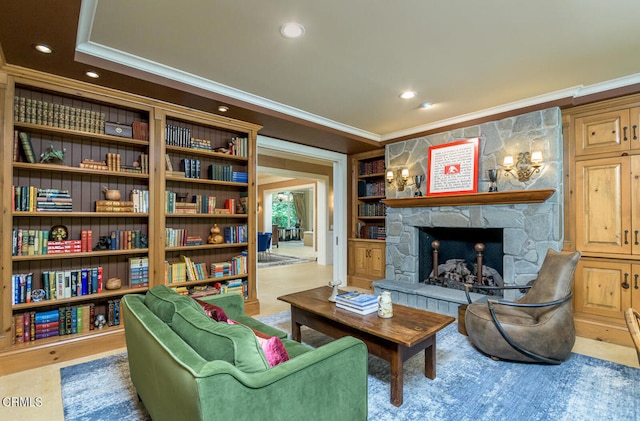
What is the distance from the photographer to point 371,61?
2.69 metres

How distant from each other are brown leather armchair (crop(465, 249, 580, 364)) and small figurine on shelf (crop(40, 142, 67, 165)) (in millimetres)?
3937

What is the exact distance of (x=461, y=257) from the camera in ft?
15.0

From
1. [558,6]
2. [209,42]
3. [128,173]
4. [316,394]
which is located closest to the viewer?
[316,394]

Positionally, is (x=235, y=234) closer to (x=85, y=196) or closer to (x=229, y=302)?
(x=229, y=302)

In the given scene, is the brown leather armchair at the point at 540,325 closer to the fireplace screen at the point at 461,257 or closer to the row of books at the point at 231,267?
the fireplace screen at the point at 461,257

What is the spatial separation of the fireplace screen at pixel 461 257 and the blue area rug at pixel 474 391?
153 cm

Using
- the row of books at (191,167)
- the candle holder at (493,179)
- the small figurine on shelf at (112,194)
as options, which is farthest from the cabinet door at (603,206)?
the small figurine on shelf at (112,194)

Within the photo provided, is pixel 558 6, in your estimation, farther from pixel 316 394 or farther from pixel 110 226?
pixel 110 226

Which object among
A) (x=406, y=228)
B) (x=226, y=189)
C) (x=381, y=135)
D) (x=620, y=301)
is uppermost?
(x=381, y=135)

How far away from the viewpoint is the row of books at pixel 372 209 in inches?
213

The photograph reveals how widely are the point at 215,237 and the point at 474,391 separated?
3.00 meters

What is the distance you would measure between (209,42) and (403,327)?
8.37 ft

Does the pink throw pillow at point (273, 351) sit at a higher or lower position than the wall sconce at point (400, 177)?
lower

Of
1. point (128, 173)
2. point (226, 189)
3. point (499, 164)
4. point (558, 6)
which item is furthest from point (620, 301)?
point (128, 173)
